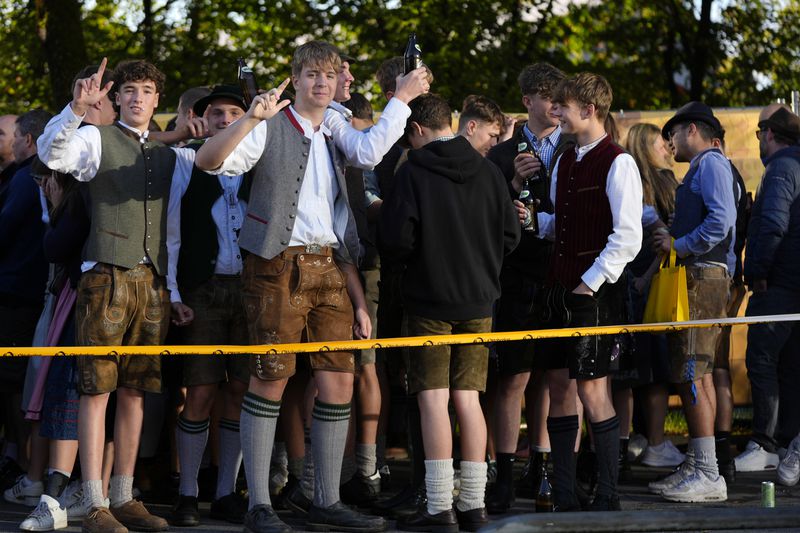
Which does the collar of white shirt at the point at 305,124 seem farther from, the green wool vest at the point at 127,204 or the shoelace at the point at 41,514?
the shoelace at the point at 41,514

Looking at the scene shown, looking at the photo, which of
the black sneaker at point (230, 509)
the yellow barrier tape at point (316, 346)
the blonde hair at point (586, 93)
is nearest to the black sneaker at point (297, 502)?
the black sneaker at point (230, 509)

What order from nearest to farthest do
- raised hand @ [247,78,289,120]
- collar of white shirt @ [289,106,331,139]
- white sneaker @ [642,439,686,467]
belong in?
1. raised hand @ [247,78,289,120]
2. collar of white shirt @ [289,106,331,139]
3. white sneaker @ [642,439,686,467]

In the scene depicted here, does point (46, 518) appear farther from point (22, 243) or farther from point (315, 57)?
point (315, 57)

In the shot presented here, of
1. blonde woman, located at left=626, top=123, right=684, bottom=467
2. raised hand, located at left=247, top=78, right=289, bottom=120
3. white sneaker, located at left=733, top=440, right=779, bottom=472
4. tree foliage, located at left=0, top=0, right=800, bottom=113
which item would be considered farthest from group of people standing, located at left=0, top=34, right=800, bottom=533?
tree foliage, located at left=0, top=0, right=800, bottom=113

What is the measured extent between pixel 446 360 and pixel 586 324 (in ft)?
2.27

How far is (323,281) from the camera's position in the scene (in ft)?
20.2

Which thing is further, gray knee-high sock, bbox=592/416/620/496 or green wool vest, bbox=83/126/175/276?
gray knee-high sock, bbox=592/416/620/496

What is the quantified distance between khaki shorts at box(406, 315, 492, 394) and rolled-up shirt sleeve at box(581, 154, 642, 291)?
60 cm

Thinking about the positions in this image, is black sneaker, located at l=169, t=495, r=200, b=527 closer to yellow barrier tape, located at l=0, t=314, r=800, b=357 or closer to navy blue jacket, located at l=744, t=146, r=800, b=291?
yellow barrier tape, located at l=0, t=314, r=800, b=357

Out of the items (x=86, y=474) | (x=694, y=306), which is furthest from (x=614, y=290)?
(x=86, y=474)

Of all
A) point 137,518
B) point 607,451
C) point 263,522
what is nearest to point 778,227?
point 607,451

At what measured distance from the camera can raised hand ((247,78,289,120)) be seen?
19.1 feet

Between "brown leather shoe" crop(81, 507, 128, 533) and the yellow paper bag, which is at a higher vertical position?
the yellow paper bag

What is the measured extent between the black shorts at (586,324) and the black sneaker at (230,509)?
1.72 meters
